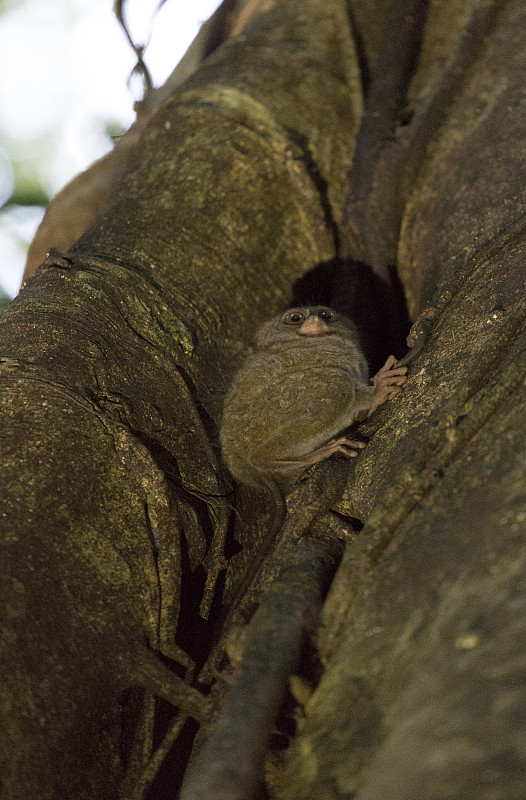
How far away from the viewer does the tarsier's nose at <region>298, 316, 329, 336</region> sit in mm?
3775

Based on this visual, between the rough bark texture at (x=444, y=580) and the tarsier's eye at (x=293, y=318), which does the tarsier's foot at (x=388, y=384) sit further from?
the tarsier's eye at (x=293, y=318)

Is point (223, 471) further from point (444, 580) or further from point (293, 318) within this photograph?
point (444, 580)

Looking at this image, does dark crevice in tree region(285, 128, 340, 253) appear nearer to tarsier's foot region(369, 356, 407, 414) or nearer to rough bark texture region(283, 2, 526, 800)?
rough bark texture region(283, 2, 526, 800)

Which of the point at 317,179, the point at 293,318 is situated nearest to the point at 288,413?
the point at 293,318

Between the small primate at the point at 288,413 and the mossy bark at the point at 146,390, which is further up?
the mossy bark at the point at 146,390

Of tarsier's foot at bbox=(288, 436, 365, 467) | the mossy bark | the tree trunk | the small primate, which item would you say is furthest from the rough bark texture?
the mossy bark

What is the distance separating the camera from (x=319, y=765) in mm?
1691

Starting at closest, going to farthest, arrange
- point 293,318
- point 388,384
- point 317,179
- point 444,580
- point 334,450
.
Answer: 1. point 444,580
2. point 334,450
3. point 388,384
4. point 293,318
5. point 317,179

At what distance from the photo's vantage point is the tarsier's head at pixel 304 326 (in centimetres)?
378

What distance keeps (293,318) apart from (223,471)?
3.61ft

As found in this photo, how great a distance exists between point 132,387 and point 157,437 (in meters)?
0.23

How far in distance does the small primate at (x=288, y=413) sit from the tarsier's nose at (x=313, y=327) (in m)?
0.30

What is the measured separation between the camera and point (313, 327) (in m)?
3.78

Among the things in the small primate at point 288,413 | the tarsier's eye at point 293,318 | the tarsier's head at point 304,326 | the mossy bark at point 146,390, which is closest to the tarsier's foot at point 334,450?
the small primate at point 288,413
